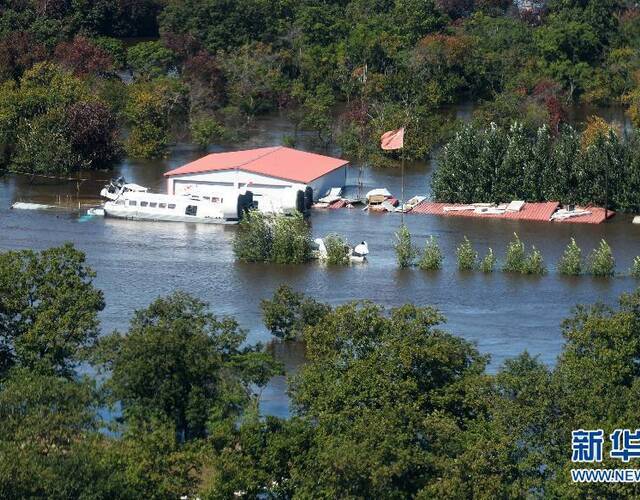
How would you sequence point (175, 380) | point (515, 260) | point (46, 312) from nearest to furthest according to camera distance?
point (175, 380)
point (46, 312)
point (515, 260)

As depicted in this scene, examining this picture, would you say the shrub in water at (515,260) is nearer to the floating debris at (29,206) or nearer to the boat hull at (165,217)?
the boat hull at (165,217)

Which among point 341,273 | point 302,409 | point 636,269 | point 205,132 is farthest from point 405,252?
point 205,132

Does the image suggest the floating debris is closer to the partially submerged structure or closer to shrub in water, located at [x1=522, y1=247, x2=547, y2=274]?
the partially submerged structure

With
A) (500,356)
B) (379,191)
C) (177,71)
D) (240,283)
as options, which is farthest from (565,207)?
(177,71)

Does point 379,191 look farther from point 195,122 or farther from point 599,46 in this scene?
point 599,46

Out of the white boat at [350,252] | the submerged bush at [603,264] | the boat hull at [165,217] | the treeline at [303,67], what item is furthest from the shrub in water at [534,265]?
the treeline at [303,67]

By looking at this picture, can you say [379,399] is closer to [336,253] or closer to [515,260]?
[515,260]
